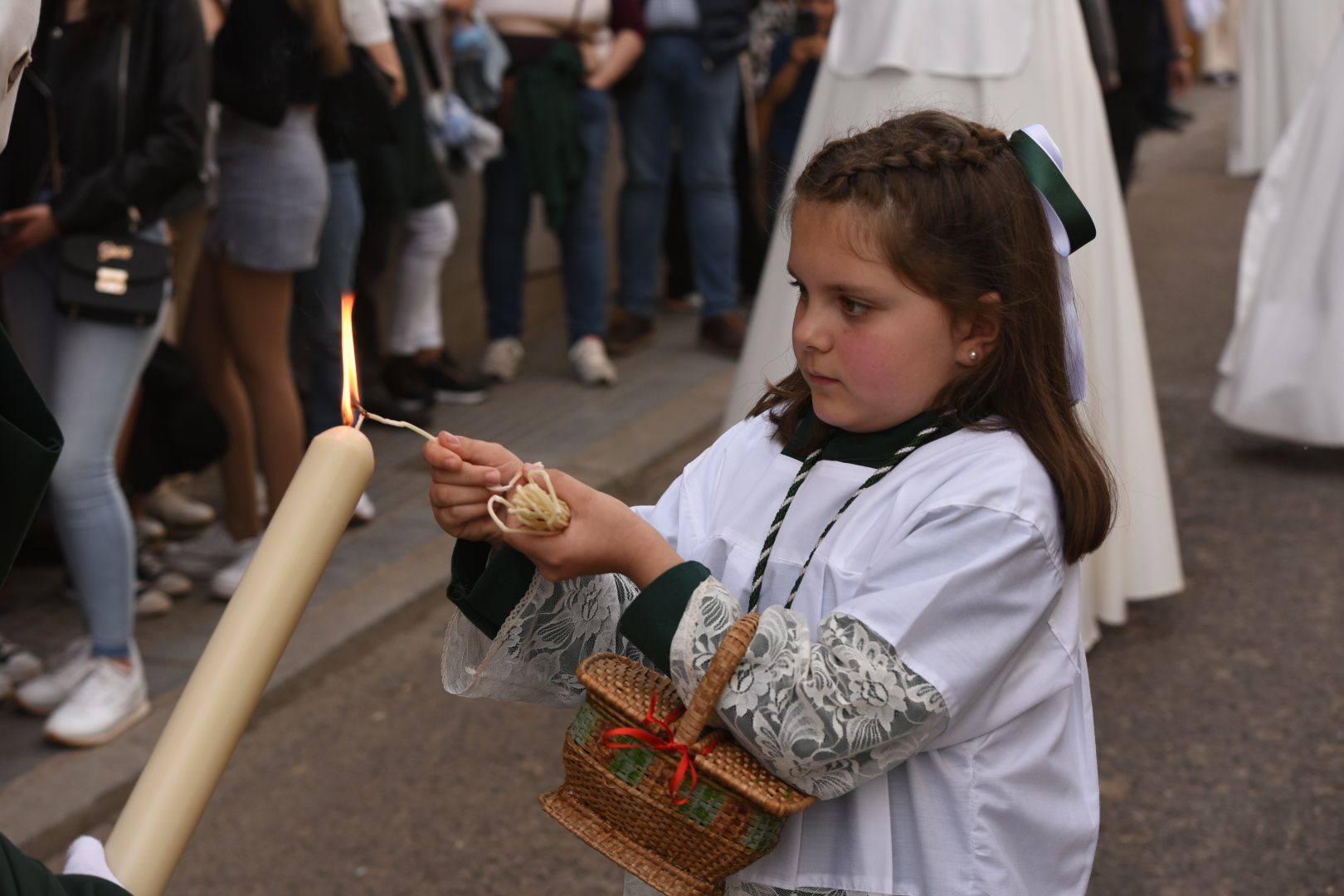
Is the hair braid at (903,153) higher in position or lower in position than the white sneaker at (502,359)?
higher

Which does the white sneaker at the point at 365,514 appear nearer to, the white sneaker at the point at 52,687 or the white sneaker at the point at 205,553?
the white sneaker at the point at 205,553

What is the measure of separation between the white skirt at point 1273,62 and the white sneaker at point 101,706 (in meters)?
9.77

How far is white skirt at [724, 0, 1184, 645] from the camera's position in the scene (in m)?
4.04

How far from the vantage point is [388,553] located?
5.09 m

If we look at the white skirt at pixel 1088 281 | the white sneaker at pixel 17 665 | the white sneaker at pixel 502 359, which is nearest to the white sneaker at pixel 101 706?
the white sneaker at pixel 17 665

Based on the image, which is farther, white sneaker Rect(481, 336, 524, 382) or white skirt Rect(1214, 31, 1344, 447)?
white sneaker Rect(481, 336, 524, 382)

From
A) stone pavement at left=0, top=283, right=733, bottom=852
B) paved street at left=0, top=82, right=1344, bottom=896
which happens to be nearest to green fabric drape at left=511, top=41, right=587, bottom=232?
stone pavement at left=0, top=283, right=733, bottom=852

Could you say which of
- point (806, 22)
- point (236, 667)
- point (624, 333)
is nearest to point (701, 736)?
point (236, 667)

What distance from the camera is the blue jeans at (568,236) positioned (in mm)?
6824

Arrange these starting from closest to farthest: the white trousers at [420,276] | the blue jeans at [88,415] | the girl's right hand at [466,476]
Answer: the girl's right hand at [466,476] → the blue jeans at [88,415] → the white trousers at [420,276]

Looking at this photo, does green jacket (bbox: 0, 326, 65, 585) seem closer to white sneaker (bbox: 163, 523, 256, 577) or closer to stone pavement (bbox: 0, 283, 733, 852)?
stone pavement (bbox: 0, 283, 733, 852)

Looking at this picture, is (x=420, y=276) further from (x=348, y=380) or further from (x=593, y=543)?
(x=348, y=380)

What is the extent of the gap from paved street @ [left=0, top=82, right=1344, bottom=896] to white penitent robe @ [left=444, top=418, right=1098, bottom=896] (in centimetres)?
166

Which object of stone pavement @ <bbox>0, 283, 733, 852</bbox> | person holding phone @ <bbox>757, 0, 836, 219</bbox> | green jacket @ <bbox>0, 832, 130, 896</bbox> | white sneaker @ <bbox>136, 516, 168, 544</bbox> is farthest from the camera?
person holding phone @ <bbox>757, 0, 836, 219</bbox>
